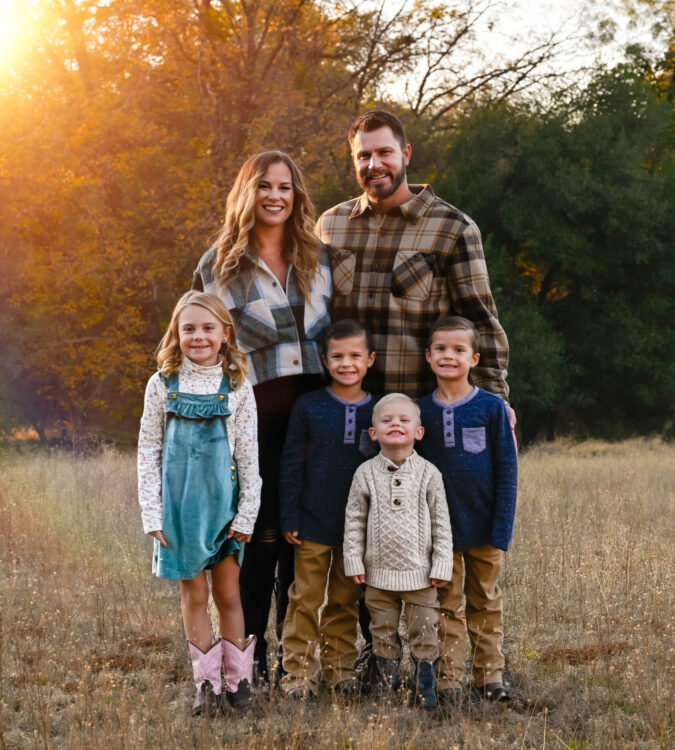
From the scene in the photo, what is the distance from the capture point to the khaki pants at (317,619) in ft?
12.2

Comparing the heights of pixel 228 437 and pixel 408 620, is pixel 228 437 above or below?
above

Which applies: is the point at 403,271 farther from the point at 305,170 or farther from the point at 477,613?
the point at 305,170

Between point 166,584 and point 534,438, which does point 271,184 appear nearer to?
point 166,584

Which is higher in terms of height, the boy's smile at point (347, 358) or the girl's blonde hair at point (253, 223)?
the girl's blonde hair at point (253, 223)

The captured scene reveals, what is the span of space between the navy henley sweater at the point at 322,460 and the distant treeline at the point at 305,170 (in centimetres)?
1034

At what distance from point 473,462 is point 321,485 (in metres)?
0.67

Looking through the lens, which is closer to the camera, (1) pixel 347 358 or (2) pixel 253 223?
(1) pixel 347 358

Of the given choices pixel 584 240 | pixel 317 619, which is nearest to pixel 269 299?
pixel 317 619

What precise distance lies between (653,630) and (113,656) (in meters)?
2.79

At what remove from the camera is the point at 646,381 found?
19172 mm

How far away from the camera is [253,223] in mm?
3803

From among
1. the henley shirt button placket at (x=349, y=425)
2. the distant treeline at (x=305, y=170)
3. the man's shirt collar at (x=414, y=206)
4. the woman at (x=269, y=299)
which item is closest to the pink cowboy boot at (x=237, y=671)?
the woman at (x=269, y=299)

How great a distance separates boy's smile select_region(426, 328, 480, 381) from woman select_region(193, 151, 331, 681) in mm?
530

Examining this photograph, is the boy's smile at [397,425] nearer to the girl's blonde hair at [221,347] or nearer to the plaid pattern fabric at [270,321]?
the plaid pattern fabric at [270,321]
